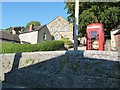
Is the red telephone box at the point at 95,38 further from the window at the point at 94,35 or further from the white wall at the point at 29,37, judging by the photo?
the white wall at the point at 29,37

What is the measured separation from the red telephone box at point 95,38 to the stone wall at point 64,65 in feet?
17.8

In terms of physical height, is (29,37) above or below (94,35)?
above

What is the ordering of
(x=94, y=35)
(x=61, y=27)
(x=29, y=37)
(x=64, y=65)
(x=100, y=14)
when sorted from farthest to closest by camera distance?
(x=61, y=27) → (x=29, y=37) → (x=100, y=14) → (x=94, y=35) → (x=64, y=65)

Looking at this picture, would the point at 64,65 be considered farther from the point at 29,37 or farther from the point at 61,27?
the point at 61,27

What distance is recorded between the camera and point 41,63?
45.7 ft

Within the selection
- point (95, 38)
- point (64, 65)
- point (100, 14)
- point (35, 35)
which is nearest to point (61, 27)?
point (35, 35)

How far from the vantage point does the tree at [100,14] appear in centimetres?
3425

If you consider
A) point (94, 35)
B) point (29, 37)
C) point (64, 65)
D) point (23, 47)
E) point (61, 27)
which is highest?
point (61, 27)

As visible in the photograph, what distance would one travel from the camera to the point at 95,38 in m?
18.7

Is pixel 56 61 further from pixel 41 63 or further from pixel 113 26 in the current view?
pixel 113 26

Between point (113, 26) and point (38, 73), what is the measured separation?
25.4 metres

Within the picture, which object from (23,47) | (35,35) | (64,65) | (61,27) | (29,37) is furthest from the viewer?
(61,27)

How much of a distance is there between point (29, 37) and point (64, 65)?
4163 centimetres

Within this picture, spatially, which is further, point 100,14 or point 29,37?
point 29,37
